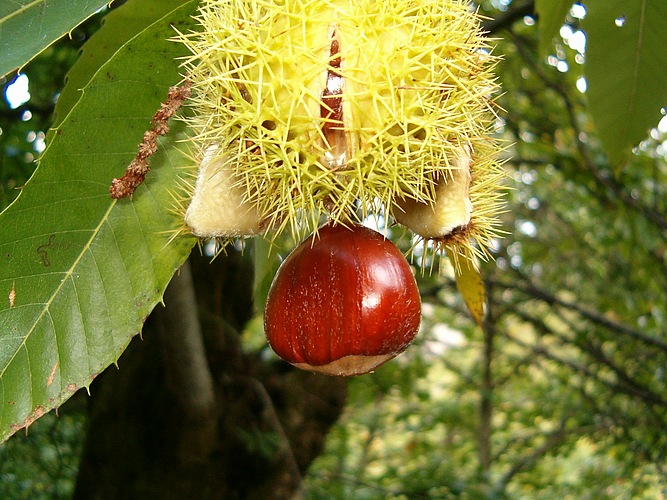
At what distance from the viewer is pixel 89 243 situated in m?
0.97

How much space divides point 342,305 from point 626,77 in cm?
104

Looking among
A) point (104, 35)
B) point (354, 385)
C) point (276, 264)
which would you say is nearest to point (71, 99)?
point (104, 35)

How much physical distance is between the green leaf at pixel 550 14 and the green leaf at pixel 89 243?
860 millimetres

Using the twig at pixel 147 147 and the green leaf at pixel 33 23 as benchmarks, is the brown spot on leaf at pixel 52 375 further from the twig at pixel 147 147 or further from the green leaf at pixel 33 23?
the green leaf at pixel 33 23

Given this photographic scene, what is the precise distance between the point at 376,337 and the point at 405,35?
36cm

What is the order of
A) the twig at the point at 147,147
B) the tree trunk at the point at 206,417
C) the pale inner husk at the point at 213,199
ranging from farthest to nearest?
the tree trunk at the point at 206,417 < the twig at the point at 147,147 < the pale inner husk at the point at 213,199

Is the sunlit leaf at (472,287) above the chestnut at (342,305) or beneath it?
beneath

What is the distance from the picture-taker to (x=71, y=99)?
3.78 ft

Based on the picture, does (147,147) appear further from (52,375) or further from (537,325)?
(537,325)

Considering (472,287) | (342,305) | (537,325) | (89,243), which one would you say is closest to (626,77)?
(472,287)

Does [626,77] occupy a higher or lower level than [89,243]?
lower

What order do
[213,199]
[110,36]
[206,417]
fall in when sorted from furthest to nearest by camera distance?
1. [206,417]
2. [110,36]
3. [213,199]

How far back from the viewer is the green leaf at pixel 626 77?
4.85 ft

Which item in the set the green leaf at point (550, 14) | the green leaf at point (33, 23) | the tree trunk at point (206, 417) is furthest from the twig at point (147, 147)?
the tree trunk at point (206, 417)
